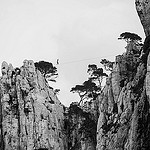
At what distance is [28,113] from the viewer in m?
70.9

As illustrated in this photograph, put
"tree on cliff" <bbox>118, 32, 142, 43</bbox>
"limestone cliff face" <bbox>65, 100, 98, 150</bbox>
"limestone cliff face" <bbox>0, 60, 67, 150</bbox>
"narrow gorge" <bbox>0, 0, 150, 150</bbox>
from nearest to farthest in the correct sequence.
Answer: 1. "narrow gorge" <bbox>0, 0, 150, 150</bbox>
2. "limestone cliff face" <bbox>0, 60, 67, 150</bbox>
3. "limestone cliff face" <bbox>65, 100, 98, 150</bbox>
4. "tree on cliff" <bbox>118, 32, 142, 43</bbox>

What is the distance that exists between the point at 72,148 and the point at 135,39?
98.6 feet

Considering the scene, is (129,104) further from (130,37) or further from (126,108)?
(130,37)

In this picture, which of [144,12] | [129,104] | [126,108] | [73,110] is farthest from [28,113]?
[144,12]

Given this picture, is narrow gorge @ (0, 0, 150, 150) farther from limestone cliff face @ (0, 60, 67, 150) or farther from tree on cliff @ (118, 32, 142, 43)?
tree on cliff @ (118, 32, 142, 43)

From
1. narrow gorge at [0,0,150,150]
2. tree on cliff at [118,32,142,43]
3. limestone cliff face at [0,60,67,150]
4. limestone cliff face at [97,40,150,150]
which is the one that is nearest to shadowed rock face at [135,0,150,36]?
narrow gorge at [0,0,150,150]

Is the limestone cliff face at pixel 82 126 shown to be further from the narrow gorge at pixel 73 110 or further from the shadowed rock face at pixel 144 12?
the shadowed rock face at pixel 144 12

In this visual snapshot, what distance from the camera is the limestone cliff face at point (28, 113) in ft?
224

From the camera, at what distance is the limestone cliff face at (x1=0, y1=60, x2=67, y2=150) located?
68250 millimetres

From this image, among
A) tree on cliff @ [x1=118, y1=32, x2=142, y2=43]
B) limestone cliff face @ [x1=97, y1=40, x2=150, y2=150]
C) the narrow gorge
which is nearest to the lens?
limestone cliff face @ [x1=97, y1=40, x2=150, y2=150]

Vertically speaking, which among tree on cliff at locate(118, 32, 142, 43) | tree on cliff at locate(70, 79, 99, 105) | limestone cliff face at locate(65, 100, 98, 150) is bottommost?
limestone cliff face at locate(65, 100, 98, 150)

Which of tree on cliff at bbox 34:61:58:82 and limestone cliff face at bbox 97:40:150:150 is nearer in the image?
limestone cliff face at bbox 97:40:150:150

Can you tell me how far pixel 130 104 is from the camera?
173 ft

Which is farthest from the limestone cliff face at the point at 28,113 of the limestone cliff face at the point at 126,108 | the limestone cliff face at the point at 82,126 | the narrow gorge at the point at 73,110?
the limestone cliff face at the point at 126,108
